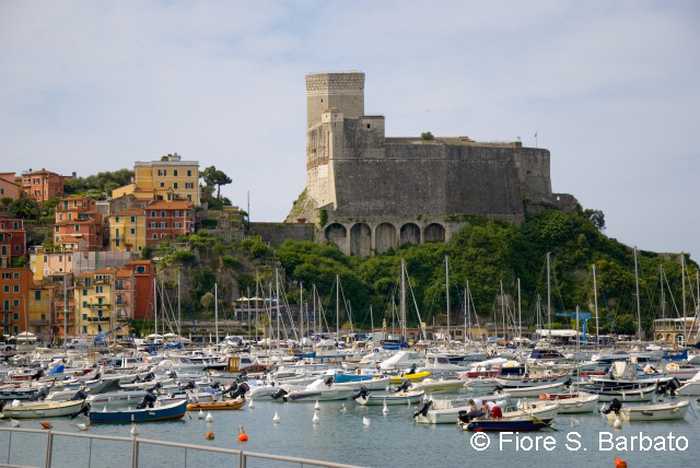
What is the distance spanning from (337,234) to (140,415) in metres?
49.9

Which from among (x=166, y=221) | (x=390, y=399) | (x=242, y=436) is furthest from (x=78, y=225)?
(x=242, y=436)

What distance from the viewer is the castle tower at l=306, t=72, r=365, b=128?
314 ft

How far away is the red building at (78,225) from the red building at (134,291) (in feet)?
16.6

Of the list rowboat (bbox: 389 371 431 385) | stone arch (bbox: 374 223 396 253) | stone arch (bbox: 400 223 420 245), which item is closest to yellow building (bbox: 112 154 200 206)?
stone arch (bbox: 374 223 396 253)

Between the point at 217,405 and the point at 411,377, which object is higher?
the point at 411,377

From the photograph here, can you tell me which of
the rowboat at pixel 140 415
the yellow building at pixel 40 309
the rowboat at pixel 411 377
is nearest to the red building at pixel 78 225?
the yellow building at pixel 40 309

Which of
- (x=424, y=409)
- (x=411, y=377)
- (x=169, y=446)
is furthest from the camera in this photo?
(x=411, y=377)

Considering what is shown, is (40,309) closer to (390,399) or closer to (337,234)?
(337,234)

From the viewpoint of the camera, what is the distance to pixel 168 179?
93375 millimetres

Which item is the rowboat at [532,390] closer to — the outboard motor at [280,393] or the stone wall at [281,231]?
the outboard motor at [280,393]

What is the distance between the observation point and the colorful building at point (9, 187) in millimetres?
97531

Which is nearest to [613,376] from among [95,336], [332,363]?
[332,363]

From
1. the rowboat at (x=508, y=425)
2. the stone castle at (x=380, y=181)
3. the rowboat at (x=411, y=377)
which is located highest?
the stone castle at (x=380, y=181)

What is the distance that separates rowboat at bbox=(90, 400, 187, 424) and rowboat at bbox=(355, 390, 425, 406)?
7.69 m
